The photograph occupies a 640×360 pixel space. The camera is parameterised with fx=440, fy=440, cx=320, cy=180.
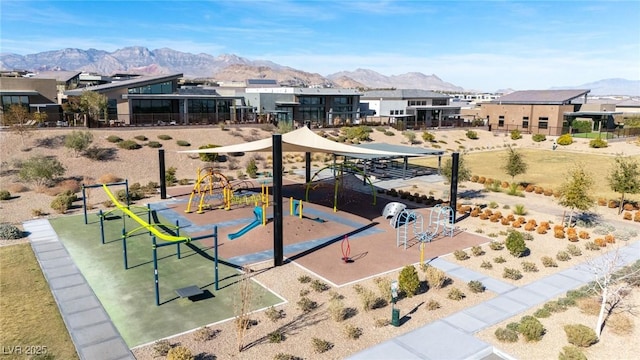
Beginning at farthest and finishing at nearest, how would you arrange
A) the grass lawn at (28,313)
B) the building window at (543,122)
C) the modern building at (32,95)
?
the building window at (543,122)
the modern building at (32,95)
the grass lawn at (28,313)

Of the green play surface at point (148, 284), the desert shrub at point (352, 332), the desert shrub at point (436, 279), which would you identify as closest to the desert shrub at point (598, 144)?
the desert shrub at point (436, 279)

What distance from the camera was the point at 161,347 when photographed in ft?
36.7

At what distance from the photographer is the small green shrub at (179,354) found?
10438 mm

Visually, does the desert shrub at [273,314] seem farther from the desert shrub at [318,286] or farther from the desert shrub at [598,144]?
the desert shrub at [598,144]

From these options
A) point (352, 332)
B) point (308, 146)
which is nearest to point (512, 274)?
point (352, 332)

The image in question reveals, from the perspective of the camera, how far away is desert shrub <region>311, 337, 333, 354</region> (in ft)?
36.8

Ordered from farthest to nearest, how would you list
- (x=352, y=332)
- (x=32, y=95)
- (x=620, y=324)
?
(x=32, y=95)
(x=620, y=324)
(x=352, y=332)

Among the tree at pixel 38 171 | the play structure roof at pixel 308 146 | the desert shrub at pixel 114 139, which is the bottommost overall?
the tree at pixel 38 171

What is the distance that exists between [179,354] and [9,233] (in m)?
14.8

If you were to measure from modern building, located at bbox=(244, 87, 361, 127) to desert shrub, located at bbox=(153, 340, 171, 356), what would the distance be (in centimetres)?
5332

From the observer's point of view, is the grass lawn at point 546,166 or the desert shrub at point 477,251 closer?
the desert shrub at point 477,251

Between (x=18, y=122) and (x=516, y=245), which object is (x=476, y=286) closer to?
(x=516, y=245)

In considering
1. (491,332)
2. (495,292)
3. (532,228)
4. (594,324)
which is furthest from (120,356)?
(532,228)

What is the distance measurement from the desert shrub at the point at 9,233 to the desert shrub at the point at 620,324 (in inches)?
934
